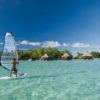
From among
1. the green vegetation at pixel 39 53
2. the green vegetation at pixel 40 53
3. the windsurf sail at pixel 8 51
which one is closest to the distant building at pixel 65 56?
the green vegetation at pixel 40 53

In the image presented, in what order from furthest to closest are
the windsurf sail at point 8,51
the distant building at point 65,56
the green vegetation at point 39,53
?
Result: the green vegetation at point 39,53
the distant building at point 65,56
the windsurf sail at point 8,51

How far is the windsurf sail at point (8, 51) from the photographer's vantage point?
20.2m

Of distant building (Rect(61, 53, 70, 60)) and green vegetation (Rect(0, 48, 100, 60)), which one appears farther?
green vegetation (Rect(0, 48, 100, 60))

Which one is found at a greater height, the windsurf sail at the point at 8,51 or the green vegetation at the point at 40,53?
the green vegetation at the point at 40,53

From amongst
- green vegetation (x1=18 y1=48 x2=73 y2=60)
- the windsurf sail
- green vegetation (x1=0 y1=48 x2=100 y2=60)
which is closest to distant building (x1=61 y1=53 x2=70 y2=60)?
green vegetation (x1=0 y1=48 x2=100 y2=60)

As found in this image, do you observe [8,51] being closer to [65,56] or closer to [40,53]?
[65,56]

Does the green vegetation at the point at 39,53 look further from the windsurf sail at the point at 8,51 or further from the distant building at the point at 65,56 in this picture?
the windsurf sail at the point at 8,51

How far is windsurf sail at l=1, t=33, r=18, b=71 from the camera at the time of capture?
2016cm

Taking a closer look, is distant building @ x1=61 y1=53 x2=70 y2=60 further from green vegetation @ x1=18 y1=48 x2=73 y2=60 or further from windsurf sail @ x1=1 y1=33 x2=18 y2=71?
windsurf sail @ x1=1 y1=33 x2=18 y2=71

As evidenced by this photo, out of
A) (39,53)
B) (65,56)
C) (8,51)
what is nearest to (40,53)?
(39,53)

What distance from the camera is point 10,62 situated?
67.5ft

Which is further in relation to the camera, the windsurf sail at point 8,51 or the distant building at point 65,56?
the distant building at point 65,56

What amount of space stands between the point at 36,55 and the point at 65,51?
1349 centimetres

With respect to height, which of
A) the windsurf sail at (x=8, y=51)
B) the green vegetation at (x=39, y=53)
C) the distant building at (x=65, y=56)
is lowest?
the windsurf sail at (x=8, y=51)
